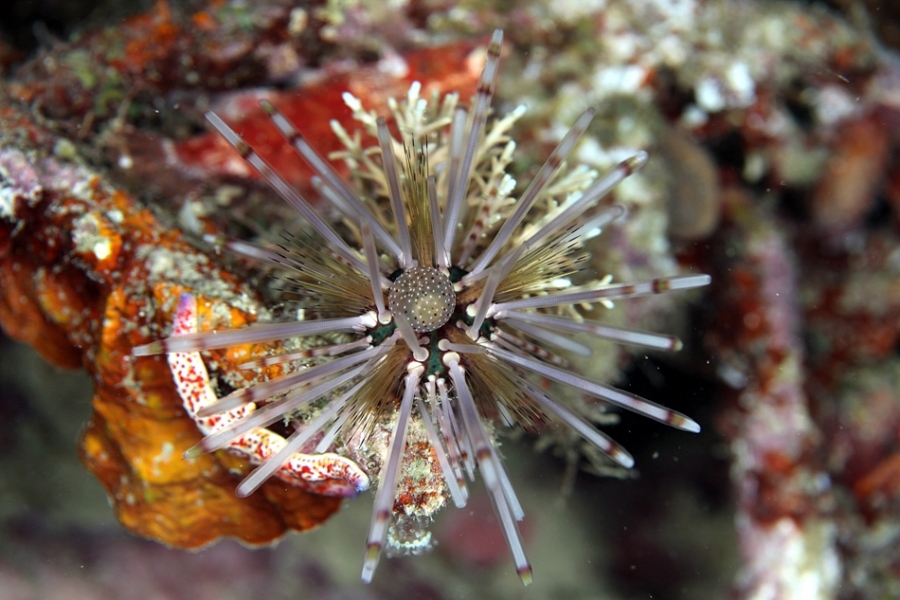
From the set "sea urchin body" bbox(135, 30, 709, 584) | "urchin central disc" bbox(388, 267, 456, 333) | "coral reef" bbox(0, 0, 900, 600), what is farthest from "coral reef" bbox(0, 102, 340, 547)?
"urchin central disc" bbox(388, 267, 456, 333)

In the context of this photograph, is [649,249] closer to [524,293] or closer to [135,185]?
[524,293]

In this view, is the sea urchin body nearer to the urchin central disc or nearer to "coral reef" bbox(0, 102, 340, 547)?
the urchin central disc

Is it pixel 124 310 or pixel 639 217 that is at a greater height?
pixel 124 310

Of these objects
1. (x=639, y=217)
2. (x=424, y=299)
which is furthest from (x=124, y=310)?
(x=639, y=217)

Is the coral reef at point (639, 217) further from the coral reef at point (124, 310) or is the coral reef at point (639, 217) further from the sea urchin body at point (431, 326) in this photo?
the sea urchin body at point (431, 326)

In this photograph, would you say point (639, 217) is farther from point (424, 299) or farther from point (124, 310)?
point (124, 310)

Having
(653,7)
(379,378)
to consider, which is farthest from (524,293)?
(653,7)

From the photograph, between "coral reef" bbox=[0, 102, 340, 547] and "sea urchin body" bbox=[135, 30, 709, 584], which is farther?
"coral reef" bbox=[0, 102, 340, 547]

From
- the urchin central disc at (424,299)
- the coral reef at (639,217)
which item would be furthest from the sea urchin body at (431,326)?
the coral reef at (639,217)
